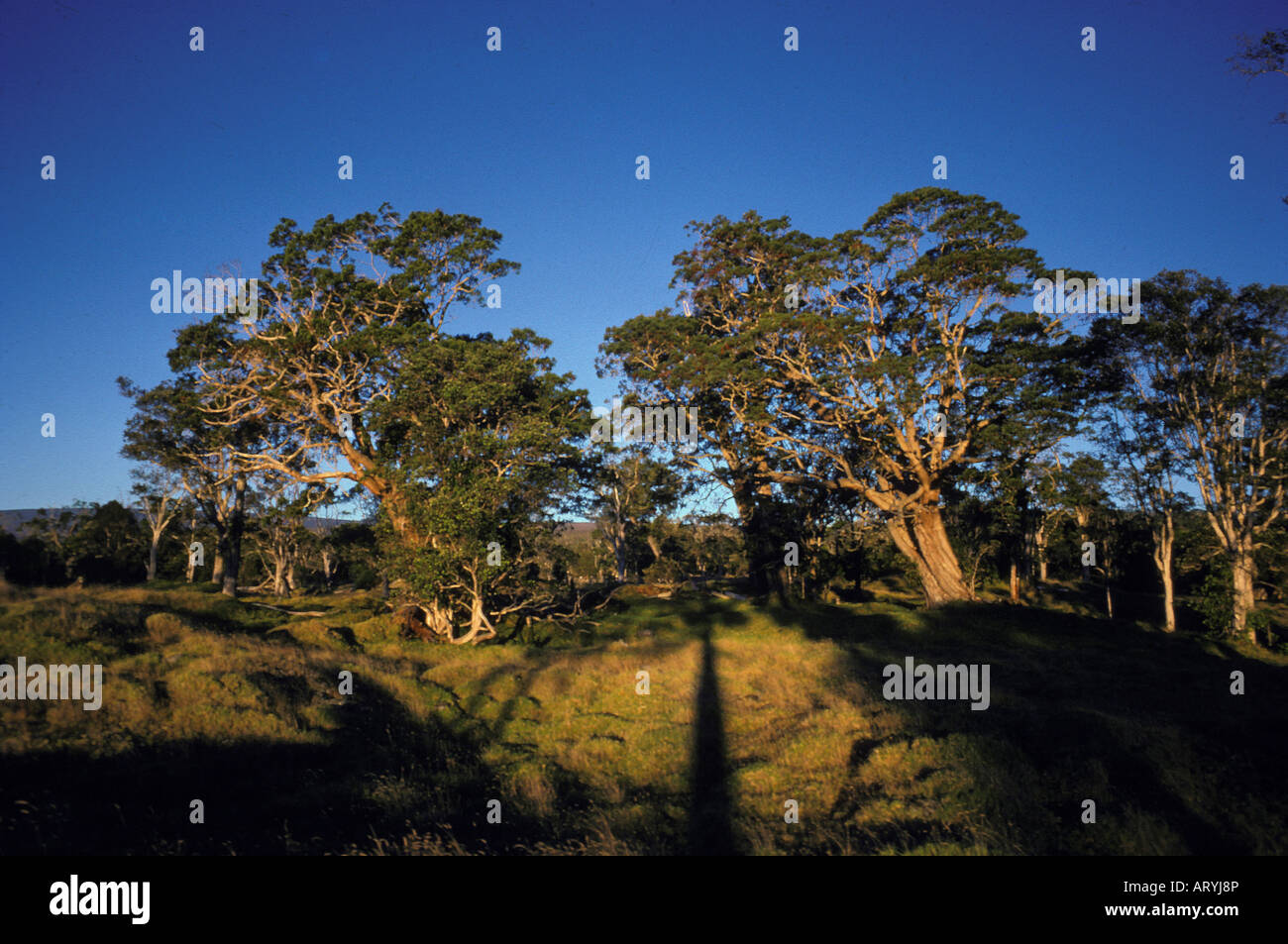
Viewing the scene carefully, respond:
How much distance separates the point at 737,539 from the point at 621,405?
15.8 meters

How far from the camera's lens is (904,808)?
324 inches

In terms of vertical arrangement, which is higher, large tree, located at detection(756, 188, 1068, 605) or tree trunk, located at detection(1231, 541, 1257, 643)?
large tree, located at detection(756, 188, 1068, 605)

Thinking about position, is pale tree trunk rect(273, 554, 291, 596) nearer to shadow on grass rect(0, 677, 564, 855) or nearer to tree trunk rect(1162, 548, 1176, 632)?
shadow on grass rect(0, 677, 564, 855)

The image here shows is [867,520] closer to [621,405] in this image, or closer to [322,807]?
[621,405]

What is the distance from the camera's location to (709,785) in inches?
397

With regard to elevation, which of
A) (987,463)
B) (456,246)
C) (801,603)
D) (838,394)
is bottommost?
(801,603)

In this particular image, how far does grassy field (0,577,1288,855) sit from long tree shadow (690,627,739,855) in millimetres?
54

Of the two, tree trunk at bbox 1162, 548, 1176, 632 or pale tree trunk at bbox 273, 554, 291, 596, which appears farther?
pale tree trunk at bbox 273, 554, 291, 596

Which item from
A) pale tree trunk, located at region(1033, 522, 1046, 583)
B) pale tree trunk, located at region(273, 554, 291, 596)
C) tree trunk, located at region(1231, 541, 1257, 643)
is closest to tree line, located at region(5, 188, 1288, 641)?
tree trunk, located at region(1231, 541, 1257, 643)

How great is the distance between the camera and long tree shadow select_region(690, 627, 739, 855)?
792 centimetres

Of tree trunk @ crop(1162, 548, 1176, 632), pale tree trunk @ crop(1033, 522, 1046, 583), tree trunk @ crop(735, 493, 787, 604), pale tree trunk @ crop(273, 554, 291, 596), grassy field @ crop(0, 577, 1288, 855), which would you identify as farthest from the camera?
pale tree trunk @ crop(273, 554, 291, 596)

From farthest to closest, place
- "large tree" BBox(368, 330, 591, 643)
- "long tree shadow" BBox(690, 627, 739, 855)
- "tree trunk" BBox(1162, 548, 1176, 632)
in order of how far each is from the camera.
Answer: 1. "tree trunk" BBox(1162, 548, 1176, 632)
2. "large tree" BBox(368, 330, 591, 643)
3. "long tree shadow" BBox(690, 627, 739, 855)

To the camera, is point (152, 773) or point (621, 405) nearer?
point (152, 773)
